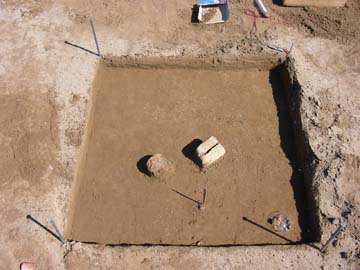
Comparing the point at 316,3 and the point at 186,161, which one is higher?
the point at 316,3

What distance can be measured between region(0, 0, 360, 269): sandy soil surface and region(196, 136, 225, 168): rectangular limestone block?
161 cm

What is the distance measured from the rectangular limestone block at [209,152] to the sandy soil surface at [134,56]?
161 centimetres

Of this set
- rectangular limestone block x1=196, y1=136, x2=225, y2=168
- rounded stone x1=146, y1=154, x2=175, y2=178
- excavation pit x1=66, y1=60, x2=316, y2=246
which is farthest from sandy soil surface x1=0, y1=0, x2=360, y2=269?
rectangular limestone block x1=196, y1=136, x2=225, y2=168

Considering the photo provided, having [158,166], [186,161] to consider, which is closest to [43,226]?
[158,166]

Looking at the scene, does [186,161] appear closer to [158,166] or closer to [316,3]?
[158,166]

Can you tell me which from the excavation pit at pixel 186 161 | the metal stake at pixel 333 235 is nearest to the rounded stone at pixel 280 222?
the excavation pit at pixel 186 161

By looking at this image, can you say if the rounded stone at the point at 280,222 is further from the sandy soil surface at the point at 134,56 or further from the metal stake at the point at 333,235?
the metal stake at the point at 333,235

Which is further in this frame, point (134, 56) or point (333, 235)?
point (134, 56)

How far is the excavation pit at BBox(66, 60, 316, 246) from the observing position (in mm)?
6562

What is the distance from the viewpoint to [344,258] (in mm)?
6008

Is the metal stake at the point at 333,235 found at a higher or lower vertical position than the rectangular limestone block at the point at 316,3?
lower

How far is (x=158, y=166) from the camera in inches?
271

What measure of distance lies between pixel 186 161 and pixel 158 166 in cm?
61

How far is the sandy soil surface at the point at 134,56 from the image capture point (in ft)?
20.1
